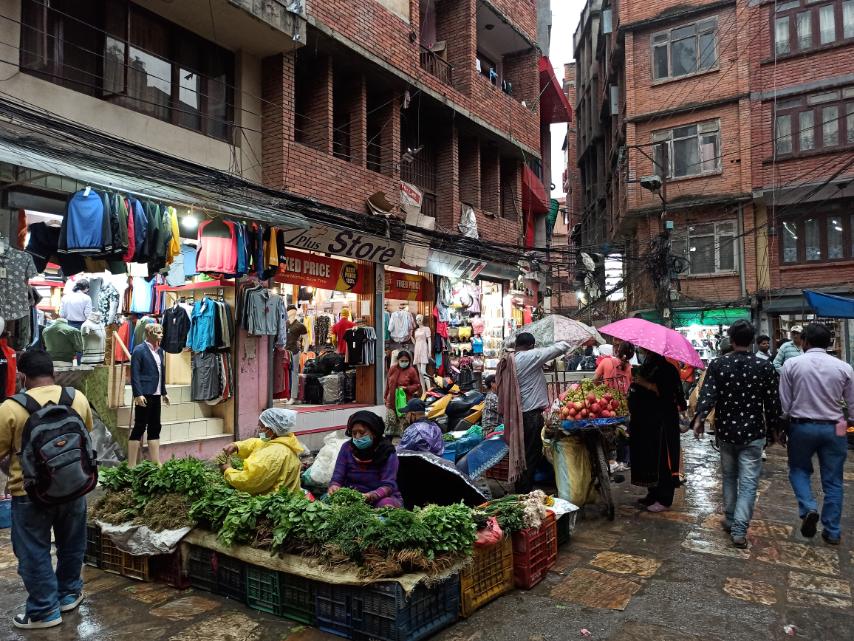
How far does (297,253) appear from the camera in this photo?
1165 centimetres

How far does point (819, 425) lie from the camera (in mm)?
5746

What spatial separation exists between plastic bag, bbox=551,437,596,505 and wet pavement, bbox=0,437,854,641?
57 cm

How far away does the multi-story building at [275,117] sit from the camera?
313 inches

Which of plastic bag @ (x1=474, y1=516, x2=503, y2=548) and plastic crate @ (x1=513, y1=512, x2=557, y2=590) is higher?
plastic bag @ (x1=474, y1=516, x2=503, y2=548)

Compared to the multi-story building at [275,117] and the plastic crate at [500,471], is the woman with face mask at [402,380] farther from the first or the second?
the plastic crate at [500,471]

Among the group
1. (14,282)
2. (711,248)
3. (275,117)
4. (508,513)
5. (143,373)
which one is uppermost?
(275,117)

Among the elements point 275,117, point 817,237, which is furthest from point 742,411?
point 817,237

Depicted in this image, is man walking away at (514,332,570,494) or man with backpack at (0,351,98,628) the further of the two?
man walking away at (514,332,570,494)

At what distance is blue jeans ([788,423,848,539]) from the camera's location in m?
5.73

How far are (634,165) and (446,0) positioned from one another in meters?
11.1

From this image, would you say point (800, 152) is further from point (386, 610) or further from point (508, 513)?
point (386, 610)

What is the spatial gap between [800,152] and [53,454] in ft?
76.3

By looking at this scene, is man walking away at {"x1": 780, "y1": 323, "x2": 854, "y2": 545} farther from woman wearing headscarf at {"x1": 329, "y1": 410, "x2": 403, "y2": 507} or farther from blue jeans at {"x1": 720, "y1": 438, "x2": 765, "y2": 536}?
woman wearing headscarf at {"x1": 329, "y1": 410, "x2": 403, "y2": 507}

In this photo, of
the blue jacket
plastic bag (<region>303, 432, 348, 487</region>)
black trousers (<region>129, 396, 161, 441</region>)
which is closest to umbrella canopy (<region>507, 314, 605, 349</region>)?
plastic bag (<region>303, 432, 348, 487</region>)
